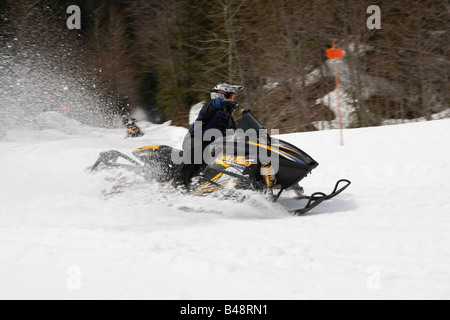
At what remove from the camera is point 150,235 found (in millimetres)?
4141

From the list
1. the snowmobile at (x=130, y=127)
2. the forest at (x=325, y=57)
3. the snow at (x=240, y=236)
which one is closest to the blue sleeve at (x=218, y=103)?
the snow at (x=240, y=236)

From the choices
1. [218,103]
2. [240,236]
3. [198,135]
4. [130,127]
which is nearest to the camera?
[240,236]

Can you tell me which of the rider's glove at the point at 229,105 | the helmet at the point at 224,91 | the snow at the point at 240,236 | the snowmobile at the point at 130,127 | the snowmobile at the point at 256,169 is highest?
the snowmobile at the point at 130,127

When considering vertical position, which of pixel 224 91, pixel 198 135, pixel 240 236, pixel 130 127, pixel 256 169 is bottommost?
pixel 240 236

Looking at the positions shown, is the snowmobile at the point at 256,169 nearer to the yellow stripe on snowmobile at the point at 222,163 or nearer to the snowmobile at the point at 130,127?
the yellow stripe on snowmobile at the point at 222,163

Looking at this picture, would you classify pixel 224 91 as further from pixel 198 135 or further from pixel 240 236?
pixel 240 236

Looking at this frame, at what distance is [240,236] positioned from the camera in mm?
4059

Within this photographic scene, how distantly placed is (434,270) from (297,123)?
10045 millimetres

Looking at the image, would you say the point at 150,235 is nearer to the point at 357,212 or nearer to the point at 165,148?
the point at 165,148

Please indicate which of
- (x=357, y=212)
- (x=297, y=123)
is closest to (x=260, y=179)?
(x=357, y=212)

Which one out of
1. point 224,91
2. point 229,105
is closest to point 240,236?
point 229,105

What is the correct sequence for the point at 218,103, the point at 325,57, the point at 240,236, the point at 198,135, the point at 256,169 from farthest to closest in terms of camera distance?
1. the point at 325,57
2. the point at 198,135
3. the point at 218,103
4. the point at 256,169
5. the point at 240,236

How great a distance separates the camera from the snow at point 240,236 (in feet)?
9.37

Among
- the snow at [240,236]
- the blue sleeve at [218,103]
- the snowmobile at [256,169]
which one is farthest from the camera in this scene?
the blue sleeve at [218,103]
